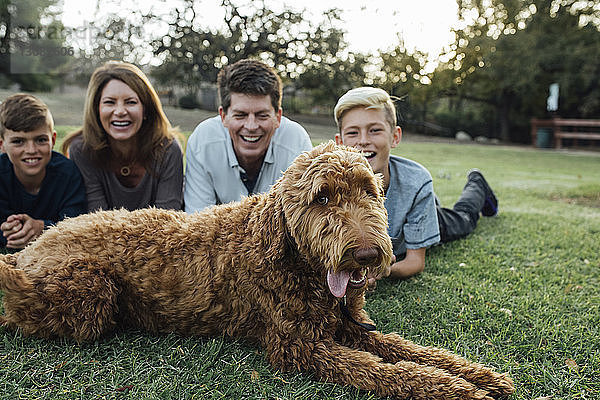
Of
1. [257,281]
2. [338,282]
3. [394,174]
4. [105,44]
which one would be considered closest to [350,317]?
[338,282]

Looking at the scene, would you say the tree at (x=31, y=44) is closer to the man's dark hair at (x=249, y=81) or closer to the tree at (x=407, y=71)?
the tree at (x=407, y=71)

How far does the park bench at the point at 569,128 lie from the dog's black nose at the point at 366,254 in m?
29.0

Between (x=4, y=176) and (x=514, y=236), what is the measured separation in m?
5.76

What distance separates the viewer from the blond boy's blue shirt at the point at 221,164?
14.8ft

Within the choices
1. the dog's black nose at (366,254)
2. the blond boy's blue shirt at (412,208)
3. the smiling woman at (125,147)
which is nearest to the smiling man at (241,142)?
the smiling woman at (125,147)

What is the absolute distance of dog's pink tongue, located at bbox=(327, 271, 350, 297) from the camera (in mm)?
2359

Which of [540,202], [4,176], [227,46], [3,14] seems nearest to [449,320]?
[4,176]

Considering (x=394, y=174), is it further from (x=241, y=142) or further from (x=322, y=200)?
(x=322, y=200)

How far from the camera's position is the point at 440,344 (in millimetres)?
Result: 3031

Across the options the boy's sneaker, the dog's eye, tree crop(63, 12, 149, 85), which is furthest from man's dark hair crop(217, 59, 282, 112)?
tree crop(63, 12, 149, 85)

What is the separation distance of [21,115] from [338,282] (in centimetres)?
358

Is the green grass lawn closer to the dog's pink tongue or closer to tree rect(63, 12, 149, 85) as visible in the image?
the dog's pink tongue

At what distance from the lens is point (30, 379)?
2453mm

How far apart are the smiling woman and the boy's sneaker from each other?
161 inches
